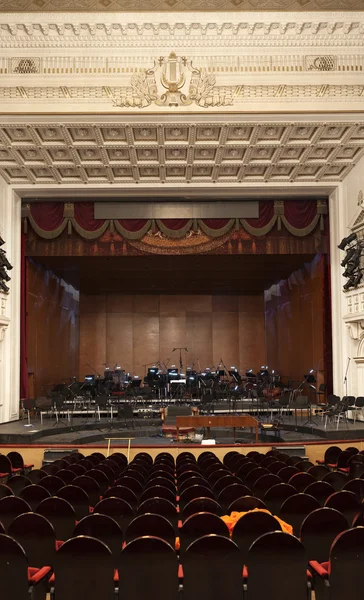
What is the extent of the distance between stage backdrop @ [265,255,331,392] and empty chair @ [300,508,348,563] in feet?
46.2

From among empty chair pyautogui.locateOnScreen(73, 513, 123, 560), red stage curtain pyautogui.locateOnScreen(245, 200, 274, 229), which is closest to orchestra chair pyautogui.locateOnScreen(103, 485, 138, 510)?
empty chair pyautogui.locateOnScreen(73, 513, 123, 560)

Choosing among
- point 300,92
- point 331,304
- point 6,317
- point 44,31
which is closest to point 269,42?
point 300,92

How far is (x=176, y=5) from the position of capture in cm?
1190

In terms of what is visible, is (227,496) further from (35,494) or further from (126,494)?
(35,494)

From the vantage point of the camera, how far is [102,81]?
42.8 feet

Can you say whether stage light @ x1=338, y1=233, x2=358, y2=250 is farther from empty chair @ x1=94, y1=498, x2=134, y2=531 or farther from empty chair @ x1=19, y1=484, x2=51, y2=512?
empty chair @ x1=94, y1=498, x2=134, y2=531

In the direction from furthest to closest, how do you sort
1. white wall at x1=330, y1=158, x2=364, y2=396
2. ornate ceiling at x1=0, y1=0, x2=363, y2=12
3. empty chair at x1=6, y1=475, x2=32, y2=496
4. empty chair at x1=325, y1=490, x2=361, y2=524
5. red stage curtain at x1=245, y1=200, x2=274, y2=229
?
red stage curtain at x1=245, y1=200, x2=274, y2=229 < white wall at x1=330, y1=158, x2=364, y2=396 < ornate ceiling at x1=0, y1=0, x2=363, y2=12 < empty chair at x1=6, y1=475, x2=32, y2=496 < empty chair at x1=325, y1=490, x2=361, y2=524

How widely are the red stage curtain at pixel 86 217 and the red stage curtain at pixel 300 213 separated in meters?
6.12

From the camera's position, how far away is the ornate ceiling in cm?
1171

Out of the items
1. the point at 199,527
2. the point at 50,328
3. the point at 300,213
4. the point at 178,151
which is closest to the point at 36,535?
the point at 199,527

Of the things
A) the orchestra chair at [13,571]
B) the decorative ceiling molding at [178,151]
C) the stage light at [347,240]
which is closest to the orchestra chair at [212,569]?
the orchestra chair at [13,571]

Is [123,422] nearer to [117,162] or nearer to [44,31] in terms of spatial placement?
[117,162]

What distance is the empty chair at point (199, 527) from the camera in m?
4.02

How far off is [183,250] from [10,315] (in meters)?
5.96
